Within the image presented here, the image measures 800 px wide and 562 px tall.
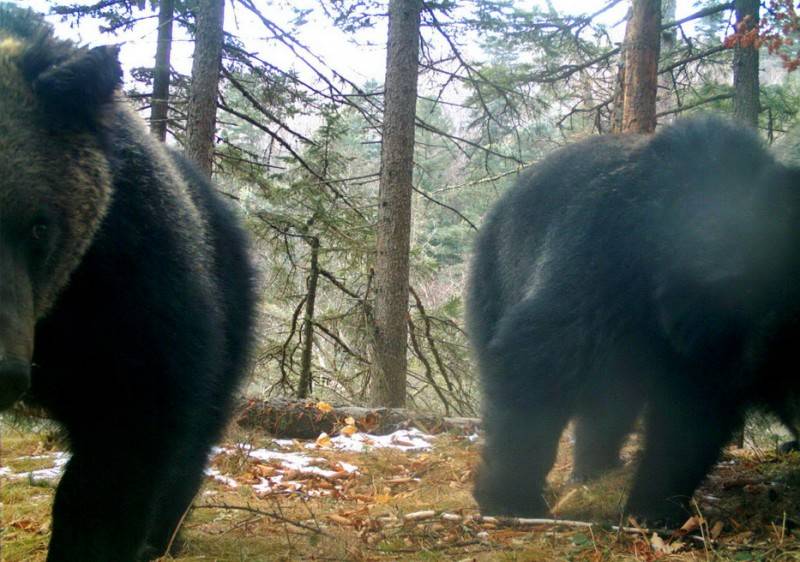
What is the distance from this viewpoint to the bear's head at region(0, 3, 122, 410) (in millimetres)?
2303

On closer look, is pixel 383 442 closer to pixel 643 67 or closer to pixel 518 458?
pixel 518 458

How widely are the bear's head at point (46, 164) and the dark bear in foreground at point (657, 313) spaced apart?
7.66ft

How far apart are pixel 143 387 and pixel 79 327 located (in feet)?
1.03

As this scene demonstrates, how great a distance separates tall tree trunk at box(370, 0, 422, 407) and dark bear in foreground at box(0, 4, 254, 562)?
6150 mm

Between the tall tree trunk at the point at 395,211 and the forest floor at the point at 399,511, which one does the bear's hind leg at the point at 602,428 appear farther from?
the tall tree trunk at the point at 395,211

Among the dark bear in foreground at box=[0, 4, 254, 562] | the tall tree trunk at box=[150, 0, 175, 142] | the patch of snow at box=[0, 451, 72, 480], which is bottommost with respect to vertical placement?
the patch of snow at box=[0, 451, 72, 480]

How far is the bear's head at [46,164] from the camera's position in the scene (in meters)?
2.30

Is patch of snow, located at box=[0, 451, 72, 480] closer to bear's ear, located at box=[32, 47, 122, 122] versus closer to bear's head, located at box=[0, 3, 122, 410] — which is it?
bear's head, located at box=[0, 3, 122, 410]

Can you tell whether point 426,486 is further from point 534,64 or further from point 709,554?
point 534,64

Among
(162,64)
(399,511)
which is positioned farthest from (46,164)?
(162,64)

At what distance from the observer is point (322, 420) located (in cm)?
750

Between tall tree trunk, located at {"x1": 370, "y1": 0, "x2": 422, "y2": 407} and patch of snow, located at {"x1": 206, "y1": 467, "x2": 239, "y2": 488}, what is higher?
tall tree trunk, located at {"x1": 370, "y1": 0, "x2": 422, "y2": 407}

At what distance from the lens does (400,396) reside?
9477 millimetres

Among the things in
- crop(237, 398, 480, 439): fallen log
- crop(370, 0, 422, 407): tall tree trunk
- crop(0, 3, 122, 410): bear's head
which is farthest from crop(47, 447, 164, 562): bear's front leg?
crop(370, 0, 422, 407): tall tree trunk
